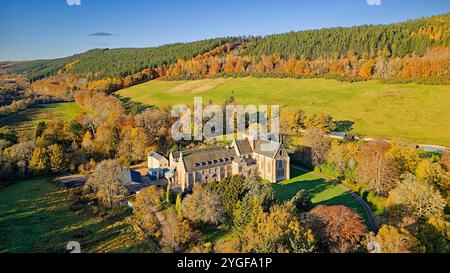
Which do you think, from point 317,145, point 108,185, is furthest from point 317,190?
point 108,185

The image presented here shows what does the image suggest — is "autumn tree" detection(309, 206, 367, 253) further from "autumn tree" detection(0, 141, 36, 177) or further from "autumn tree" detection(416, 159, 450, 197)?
"autumn tree" detection(0, 141, 36, 177)

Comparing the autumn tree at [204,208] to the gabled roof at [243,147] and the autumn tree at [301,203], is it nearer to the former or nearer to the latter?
the autumn tree at [301,203]

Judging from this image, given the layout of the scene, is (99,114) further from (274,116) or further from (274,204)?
(274,204)

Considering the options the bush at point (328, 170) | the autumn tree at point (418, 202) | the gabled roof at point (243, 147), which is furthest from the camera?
the gabled roof at point (243, 147)

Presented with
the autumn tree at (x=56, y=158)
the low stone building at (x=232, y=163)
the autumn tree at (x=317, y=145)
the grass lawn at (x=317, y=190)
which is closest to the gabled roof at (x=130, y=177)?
the low stone building at (x=232, y=163)

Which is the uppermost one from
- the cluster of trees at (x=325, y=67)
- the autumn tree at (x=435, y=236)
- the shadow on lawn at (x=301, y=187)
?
the cluster of trees at (x=325, y=67)

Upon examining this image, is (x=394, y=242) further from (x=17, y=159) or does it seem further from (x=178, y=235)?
(x=17, y=159)

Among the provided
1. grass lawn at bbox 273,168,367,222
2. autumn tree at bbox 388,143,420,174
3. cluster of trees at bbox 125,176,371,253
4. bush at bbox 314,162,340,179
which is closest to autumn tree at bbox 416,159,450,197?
autumn tree at bbox 388,143,420,174
